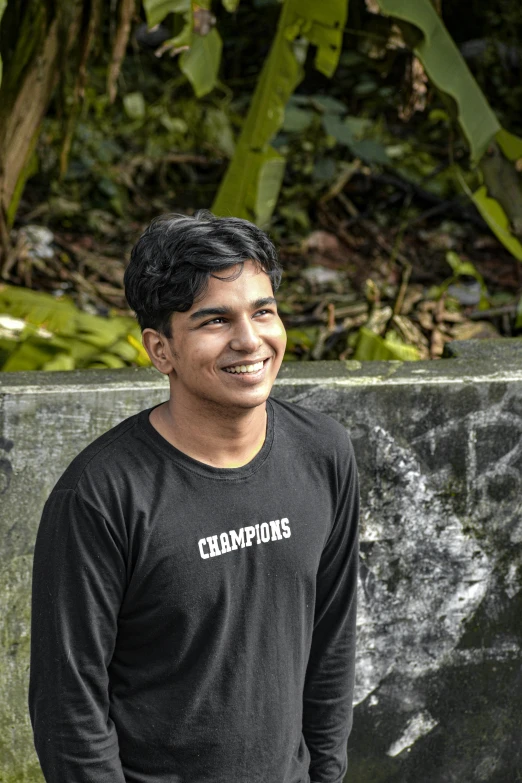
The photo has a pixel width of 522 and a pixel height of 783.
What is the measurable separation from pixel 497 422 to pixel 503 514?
0.26 metres

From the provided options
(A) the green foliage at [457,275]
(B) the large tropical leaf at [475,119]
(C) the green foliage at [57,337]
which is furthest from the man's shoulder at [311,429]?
(A) the green foliage at [457,275]

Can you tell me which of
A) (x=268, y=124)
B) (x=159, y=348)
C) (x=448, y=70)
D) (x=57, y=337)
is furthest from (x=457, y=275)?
(x=159, y=348)

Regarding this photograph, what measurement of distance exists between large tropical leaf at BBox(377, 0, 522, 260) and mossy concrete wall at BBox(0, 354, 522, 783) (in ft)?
3.53

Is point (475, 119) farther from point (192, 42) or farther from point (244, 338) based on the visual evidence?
point (244, 338)

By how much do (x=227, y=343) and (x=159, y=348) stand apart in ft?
0.47

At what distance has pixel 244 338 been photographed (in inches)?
63.1

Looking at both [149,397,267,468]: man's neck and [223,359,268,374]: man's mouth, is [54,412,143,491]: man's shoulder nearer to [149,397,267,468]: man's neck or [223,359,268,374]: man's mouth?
[149,397,267,468]: man's neck

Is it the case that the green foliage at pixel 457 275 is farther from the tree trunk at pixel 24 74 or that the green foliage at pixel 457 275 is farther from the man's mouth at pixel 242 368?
the man's mouth at pixel 242 368

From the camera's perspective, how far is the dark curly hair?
1586 millimetres

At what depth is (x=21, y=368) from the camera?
303 cm

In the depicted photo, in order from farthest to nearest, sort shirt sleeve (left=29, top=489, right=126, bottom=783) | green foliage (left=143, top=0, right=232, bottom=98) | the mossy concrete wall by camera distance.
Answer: green foliage (left=143, top=0, right=232, bottom=98)
the mossy concrete wall
shirt sleeve (left=29, top=489, right=126, bottom=783)

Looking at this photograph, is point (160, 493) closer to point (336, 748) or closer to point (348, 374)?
point (336, 748)

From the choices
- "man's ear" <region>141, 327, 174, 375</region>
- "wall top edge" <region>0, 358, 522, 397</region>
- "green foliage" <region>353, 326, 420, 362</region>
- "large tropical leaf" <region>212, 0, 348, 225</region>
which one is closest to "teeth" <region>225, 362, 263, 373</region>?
"man's ear" <region>141, 327, 174, 375</region>

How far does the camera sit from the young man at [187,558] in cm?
156
